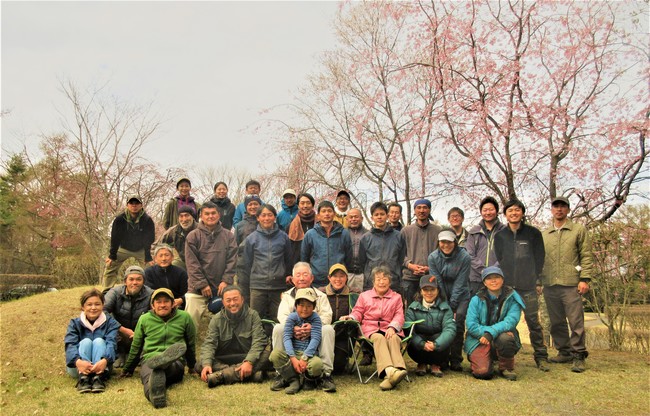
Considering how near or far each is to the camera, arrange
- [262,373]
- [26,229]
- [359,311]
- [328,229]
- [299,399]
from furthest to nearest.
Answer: [26,229] < [328,229] < [359,311] < [262,373] < [299,399]

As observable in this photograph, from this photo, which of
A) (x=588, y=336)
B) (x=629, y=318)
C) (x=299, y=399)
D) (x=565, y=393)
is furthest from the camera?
(x=588, y=336)

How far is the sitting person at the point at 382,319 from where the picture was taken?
4.96 metres

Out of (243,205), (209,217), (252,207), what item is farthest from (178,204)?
(209,217)

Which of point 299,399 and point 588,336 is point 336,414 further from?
point 588,336

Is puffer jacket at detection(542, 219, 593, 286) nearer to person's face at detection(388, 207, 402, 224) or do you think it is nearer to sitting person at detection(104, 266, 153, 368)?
person's face at detection(388, 207, 402, 224)

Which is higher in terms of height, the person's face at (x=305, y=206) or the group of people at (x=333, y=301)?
the person's face at (x=305, y=206)

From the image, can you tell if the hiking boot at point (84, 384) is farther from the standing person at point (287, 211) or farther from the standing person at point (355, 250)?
the standing person at point (287, 211)

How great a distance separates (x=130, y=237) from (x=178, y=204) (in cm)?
89

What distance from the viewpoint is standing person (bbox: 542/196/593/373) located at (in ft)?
19.4

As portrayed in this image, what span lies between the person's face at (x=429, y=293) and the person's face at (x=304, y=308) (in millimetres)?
1405

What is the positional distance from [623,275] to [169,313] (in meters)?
7.70

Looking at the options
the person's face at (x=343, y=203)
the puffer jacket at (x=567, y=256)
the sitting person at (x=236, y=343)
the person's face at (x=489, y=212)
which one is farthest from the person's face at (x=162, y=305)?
the puffer jacket at (x=567, y=256)

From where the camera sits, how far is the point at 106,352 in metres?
5.00

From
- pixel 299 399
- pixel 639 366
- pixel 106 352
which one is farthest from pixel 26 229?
pixel 639 366
